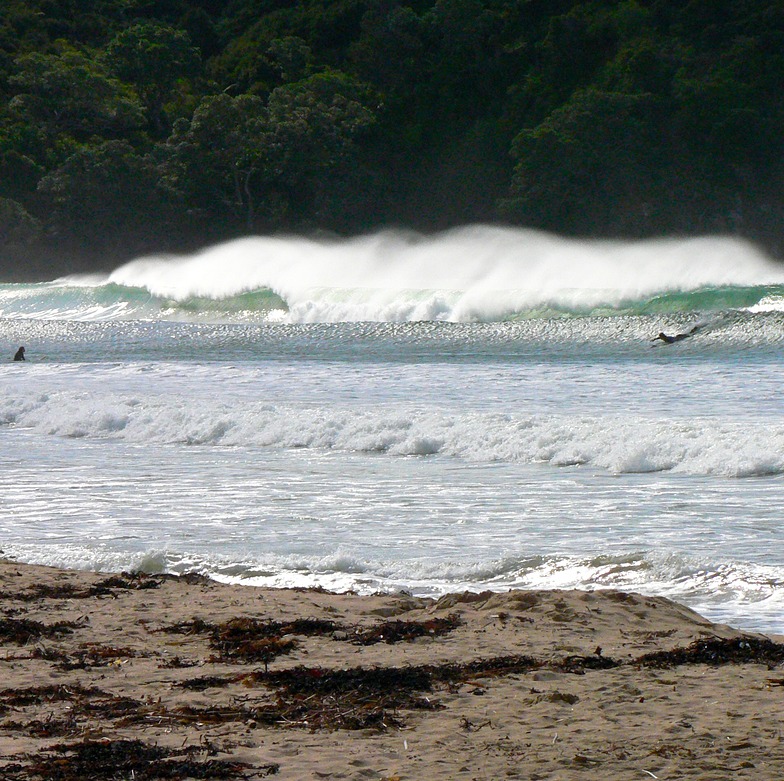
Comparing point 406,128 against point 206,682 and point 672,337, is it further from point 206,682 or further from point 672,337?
point 206,682

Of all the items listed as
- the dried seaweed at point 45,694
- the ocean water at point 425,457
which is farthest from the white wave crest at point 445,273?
the dried seaweed at point 45,694

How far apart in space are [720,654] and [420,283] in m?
34.2

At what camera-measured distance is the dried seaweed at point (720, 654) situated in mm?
4539

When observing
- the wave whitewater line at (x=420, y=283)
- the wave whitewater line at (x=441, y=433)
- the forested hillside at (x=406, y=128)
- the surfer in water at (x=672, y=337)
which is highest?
the forested hillside at (x=406, y=128)

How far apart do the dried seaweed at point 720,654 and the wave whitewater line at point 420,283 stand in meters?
22.6

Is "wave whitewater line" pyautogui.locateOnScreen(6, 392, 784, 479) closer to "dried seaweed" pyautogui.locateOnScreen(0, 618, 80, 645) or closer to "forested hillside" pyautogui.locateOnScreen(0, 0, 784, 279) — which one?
"dried seaweed" pyautogui.locateOnScreen(0, 618, 80, 645)

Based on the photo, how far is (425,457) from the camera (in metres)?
10.9

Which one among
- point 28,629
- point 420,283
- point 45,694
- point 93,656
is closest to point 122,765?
point 45,694

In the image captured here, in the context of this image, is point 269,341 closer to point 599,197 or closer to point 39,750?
point 39,750

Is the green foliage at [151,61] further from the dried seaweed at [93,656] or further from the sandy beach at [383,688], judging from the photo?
the dried seaweed at [93,656]

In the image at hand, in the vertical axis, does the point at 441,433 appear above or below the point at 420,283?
below

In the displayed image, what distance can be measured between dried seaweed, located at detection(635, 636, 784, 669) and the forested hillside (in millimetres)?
51053

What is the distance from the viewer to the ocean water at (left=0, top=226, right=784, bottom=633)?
6.76 meters

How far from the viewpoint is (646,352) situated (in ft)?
67.6
